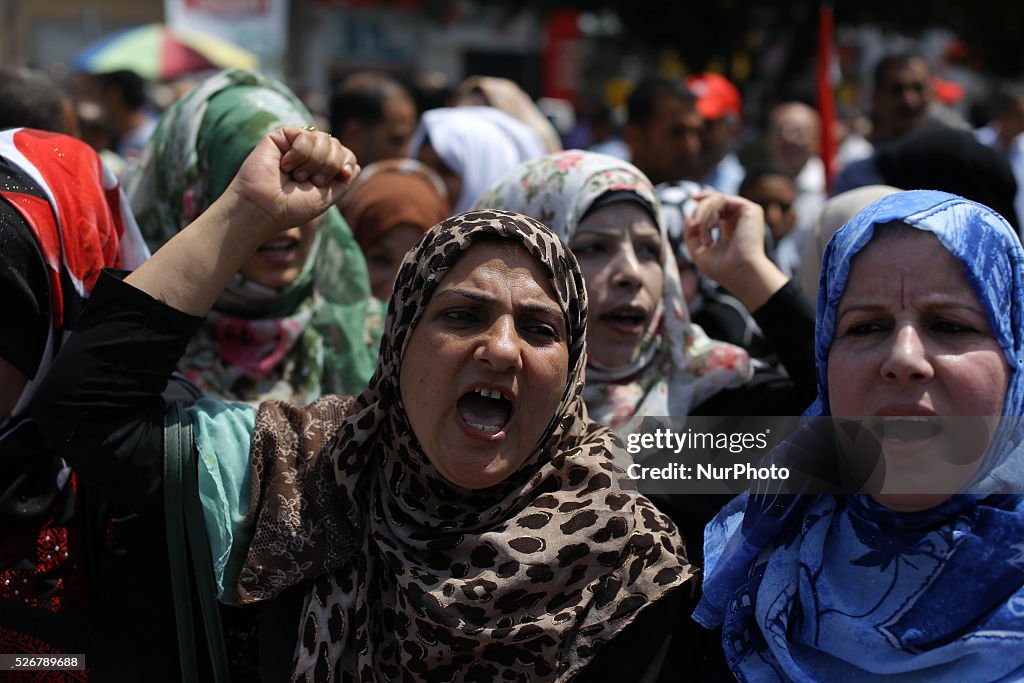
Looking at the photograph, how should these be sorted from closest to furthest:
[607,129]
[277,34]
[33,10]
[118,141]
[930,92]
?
[930,92]
[118,141]
[277,34]
[607,129]
[33,10]

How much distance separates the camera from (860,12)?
17281 mm

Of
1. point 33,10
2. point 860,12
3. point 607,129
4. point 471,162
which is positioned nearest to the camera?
point 471,162

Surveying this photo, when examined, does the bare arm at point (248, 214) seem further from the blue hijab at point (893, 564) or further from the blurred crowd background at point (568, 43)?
the blurred crowd background at point (568, 43)

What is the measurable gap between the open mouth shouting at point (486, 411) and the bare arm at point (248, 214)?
0.49m

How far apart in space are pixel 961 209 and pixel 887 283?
0.18 metres

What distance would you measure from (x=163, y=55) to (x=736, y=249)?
9.60m

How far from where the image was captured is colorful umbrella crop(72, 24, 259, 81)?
35.7ft

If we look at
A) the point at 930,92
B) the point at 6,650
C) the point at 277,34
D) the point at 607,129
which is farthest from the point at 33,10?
the point at 6,650

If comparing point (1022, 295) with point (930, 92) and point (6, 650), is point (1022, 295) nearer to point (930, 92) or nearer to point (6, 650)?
point (6, 650)

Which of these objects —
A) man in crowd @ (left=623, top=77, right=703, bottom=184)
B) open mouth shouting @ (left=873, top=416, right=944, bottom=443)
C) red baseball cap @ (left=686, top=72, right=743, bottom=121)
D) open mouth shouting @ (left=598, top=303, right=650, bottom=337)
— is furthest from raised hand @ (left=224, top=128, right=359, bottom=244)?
red baseball cap @ (left=686, top=72, right=743, bottom=121)

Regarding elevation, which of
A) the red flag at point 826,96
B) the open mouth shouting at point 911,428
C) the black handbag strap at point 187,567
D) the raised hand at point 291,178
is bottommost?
the black handbag strap at point 187,567

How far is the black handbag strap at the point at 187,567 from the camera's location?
2021 millimetres

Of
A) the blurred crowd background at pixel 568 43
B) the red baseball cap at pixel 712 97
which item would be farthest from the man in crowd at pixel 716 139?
the blurred crowd background at pixel 568 43

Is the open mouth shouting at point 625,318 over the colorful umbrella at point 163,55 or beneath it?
beneath
